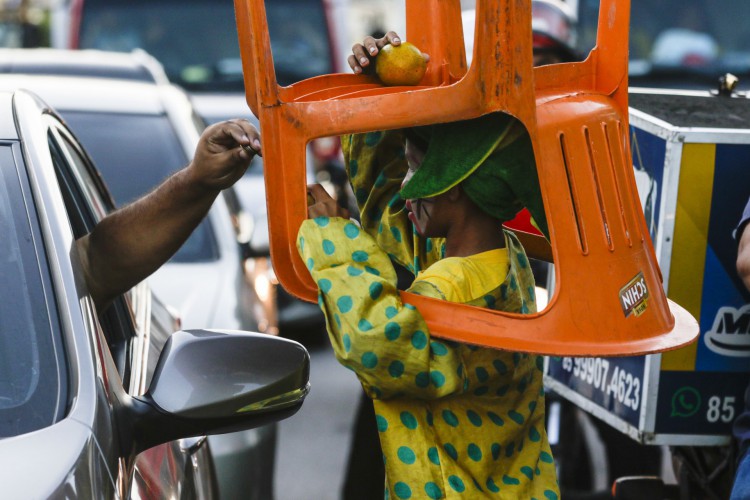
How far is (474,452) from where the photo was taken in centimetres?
240

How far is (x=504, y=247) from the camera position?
8.11 ft

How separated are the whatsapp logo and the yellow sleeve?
1.12m

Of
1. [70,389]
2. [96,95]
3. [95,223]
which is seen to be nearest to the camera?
[70,389]

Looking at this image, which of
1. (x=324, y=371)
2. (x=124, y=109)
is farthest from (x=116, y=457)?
(x=324, y=371)

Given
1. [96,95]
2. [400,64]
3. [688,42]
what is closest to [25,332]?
[400,64]

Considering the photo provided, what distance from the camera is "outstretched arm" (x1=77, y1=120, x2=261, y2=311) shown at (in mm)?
2666

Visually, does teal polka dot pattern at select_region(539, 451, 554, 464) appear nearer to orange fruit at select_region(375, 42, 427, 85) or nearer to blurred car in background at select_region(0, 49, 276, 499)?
orange fruit at select_region(375, 42, 427, 85)

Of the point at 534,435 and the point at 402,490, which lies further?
the point at 534,435

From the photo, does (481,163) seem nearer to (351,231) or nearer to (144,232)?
(351,231)

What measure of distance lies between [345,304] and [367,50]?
57 centimetres

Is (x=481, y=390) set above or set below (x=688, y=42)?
above

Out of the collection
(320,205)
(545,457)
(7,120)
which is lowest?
(545,457)

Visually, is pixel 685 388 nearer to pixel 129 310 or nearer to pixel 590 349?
pixel 590 349

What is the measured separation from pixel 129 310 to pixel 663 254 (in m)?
1.32
